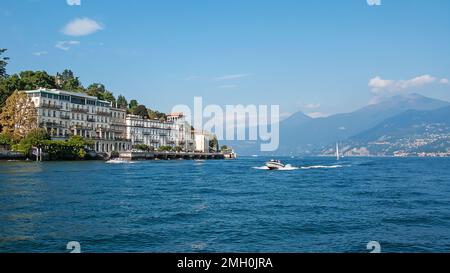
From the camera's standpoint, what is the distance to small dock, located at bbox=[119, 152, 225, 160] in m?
122

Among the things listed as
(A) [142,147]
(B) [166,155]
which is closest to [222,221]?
(A) [142,147]

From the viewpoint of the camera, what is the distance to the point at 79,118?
399 feet

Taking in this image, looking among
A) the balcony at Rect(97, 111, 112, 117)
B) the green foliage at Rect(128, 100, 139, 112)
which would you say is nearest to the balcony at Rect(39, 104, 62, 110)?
the balcony at Rect(97, 111, 112, 117)

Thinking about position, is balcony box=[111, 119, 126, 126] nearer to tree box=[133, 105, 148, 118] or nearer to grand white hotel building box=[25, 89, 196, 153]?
grand white hotel building box=[25, 89, 196, 153]

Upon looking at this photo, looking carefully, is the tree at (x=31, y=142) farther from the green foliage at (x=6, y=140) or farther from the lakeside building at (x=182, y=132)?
the lakeside building at (x=182, y=132)

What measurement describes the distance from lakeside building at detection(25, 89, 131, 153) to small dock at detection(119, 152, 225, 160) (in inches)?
325

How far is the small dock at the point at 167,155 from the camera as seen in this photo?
122238 millimetres

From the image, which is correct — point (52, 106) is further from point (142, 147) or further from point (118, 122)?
point (142, 147)

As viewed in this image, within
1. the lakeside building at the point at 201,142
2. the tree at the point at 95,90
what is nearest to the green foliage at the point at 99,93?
the tree at the point at 95,90

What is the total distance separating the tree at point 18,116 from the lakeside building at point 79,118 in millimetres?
7102

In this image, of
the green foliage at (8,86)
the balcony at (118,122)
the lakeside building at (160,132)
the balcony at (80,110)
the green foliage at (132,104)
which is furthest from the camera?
the green foliage at (132,104)

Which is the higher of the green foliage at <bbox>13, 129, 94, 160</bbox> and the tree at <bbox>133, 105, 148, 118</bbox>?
the tree at <bbox>133, 105, 148, 118</bbox>
